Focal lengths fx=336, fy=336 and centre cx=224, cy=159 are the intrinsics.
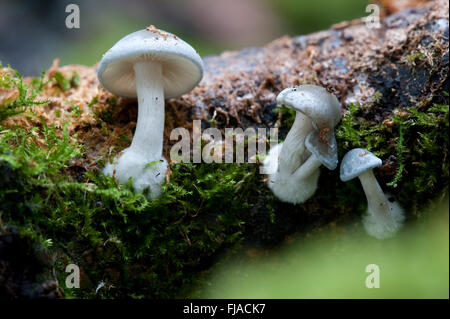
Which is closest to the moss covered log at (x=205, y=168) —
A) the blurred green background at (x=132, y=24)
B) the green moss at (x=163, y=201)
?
the green moss at (x=163, y=201)

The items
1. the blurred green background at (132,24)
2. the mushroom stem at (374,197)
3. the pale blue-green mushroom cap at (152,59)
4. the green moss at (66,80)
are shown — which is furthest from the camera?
the blurred green background at (132,24)

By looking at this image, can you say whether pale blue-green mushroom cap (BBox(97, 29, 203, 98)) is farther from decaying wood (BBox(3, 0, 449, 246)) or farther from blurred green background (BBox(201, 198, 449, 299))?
blurred green background (BBox(201, 198, 449, 299))

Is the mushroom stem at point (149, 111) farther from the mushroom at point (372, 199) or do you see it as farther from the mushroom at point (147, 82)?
the mushroom at point (372, 199)

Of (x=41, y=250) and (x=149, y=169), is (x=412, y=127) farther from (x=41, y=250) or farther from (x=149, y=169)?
(x=41, y=250)

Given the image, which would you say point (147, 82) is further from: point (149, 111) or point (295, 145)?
point (295, 145)

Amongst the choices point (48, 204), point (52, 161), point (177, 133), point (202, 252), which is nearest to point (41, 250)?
point (48, 204)
